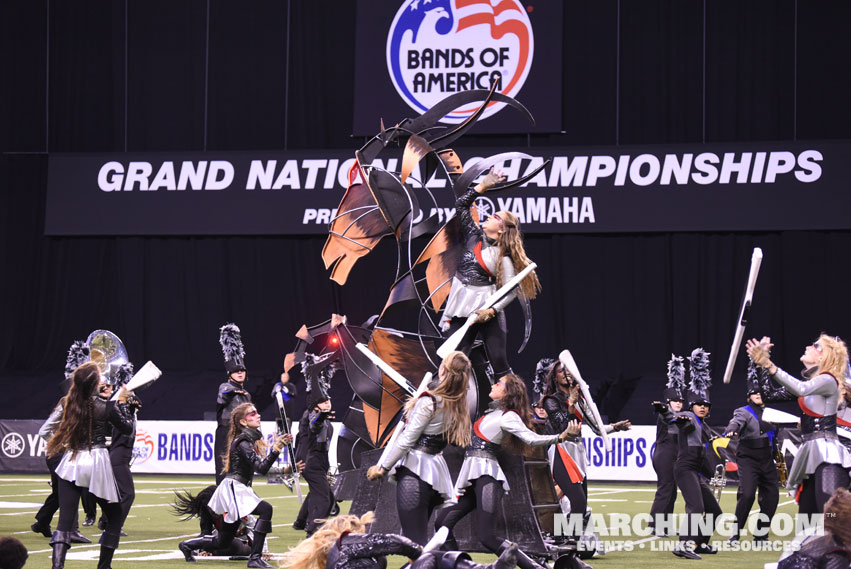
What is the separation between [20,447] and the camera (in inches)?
1021

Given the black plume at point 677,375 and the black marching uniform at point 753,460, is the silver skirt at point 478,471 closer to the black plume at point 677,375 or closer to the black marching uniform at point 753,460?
the black marching uniform at point 753,460

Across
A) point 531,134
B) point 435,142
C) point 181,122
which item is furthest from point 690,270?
point 435,142

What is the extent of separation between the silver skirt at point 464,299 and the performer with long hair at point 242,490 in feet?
6.27

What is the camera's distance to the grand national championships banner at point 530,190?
993 inches

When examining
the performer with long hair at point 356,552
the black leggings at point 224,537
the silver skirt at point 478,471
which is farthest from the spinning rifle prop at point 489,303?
the performer with long hair at point 356,552

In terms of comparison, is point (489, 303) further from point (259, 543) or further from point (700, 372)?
point (700, 372)

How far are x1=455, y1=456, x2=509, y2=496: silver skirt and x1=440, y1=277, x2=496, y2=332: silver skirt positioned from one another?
2.08 m

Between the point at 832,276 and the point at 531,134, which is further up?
the point at 531,134

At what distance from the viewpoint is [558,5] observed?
2667 cm

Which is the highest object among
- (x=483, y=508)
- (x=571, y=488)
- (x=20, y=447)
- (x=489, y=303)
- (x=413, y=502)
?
(x=489, y=303)

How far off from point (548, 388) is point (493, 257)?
164 cm

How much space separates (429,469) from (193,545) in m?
3.62

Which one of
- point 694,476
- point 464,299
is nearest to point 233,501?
point 464,299

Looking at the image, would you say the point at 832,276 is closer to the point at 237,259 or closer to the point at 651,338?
the point at 651,338
